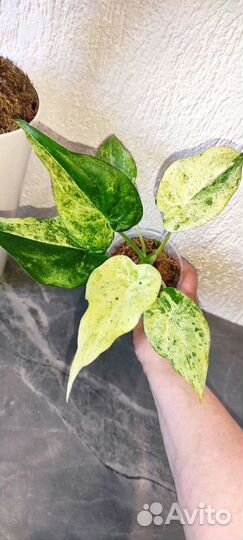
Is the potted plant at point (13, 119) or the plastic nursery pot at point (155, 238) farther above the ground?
the potted plant at point (13, 119)

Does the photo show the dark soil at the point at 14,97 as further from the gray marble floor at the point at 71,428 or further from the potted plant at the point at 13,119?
the gray marble floor at the point at 71,428

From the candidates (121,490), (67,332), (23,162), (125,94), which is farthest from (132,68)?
(121,490)

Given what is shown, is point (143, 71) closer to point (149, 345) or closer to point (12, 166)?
point (12, 166)

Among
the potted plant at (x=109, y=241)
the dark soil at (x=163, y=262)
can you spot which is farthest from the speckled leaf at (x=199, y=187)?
the dark soil at (x=163, y=262)

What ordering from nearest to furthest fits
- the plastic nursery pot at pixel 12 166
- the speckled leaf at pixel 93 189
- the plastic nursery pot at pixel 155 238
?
the speckled leaf at pixel 93 189 → the plastic nursery pot at pixel 12 166 → the plastic nursery pot at pixel 155 238

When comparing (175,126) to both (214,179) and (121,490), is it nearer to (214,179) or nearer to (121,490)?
(214,179)

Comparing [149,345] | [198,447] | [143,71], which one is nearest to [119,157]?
[143,71]

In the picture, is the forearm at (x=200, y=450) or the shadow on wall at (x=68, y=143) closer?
the forearm at (x=200, y=450)
